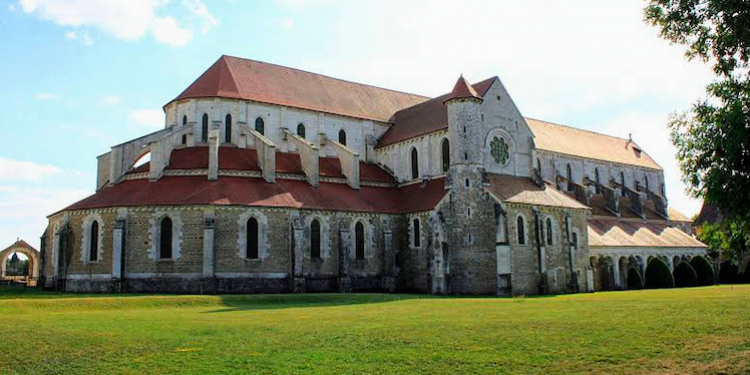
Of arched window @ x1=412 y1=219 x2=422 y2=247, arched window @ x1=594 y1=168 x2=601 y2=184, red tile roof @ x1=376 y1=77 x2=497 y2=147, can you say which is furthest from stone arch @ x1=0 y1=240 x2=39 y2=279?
arched window @ x1=594 y1=168 x2=601 y2=184

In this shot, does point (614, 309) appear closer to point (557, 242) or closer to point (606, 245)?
point (557, 242)

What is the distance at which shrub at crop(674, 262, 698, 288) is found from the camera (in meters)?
56.2

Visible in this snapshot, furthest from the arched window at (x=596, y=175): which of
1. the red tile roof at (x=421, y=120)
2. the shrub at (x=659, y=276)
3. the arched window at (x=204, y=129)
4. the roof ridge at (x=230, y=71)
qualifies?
the arched window at (x=204, y=129)

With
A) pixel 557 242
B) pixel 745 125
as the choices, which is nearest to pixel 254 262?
pixel 557 242

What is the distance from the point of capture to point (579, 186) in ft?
210

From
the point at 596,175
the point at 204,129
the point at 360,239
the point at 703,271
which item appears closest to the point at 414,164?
the point at 360,239

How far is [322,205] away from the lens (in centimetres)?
4381

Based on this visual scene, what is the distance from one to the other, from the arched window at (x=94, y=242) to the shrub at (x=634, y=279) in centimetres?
4253

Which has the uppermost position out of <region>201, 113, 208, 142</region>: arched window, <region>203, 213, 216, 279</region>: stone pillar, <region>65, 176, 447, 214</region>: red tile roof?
<region>201, 113, 208, 142</region>: arched window

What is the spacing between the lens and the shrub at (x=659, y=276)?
180ft

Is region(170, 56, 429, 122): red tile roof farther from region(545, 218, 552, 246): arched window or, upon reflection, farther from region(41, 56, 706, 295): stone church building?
region(545, 218, 552, 246): arched window

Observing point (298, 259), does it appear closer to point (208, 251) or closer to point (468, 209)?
point (208, 251)

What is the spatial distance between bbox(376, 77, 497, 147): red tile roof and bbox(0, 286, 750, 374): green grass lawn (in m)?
27.7

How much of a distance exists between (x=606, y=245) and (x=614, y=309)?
32921mm
